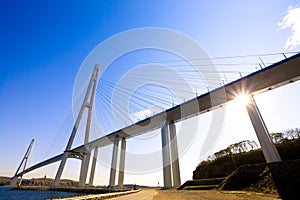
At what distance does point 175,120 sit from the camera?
36219 mm

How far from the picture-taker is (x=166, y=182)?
29797 mm

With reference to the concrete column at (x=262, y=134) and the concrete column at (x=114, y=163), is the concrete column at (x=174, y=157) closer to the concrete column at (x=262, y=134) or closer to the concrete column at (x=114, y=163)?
the concrete column at (x=262, y=134)

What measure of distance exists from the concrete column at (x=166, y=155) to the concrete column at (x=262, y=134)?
15.1 m

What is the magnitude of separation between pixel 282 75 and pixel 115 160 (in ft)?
125

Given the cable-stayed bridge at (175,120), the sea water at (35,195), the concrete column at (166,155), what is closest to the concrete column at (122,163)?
the cable-stayed bridge at (175,120)

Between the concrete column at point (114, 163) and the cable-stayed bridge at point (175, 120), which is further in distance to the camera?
the concrete column at point (114, 163)

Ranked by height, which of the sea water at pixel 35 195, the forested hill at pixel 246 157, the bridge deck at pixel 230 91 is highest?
the bridge deck at pixel 230 91

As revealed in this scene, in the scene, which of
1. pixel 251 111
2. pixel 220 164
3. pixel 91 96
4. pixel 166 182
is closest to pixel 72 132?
pixel 91 96

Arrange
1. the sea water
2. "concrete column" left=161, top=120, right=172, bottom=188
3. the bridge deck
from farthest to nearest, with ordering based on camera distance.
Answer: "concrete column" left=161, top=120, right=172, bottom=188 < the sea water < the bridge deck

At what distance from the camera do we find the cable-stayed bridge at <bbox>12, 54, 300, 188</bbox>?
69.8 ft

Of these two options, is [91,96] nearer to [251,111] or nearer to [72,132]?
[72,132]

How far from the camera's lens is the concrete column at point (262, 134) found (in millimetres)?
20297

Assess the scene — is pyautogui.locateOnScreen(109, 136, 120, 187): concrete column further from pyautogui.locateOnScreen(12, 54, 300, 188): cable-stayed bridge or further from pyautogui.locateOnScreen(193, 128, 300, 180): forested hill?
pyautogui.locateOnScreen(193, 128, 300, 180): forested hill

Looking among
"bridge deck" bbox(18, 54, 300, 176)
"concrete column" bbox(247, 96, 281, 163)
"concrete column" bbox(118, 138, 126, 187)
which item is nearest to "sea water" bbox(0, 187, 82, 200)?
"concrete column" bbox(118, 138, 126, 187)
